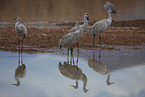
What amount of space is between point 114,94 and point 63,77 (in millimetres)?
1853

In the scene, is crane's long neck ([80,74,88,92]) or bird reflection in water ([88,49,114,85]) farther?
bird reflection in water ([88,49,114,85])

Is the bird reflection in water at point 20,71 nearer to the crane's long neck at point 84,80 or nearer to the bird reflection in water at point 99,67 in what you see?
the crane's long neck at point 84,80

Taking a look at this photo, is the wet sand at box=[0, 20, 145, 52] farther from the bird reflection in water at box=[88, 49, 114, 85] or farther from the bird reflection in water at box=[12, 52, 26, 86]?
the bird reflection in water at box=[88, 49, 114, 85]

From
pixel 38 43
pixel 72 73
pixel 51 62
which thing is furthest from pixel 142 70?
pixel 38 43

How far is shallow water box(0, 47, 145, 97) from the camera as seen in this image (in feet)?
23.7

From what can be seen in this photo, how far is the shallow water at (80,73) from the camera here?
7.21m

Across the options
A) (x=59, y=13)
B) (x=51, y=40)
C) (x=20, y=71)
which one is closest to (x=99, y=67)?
(x=20, y=71)

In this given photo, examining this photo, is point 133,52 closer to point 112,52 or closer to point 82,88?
point 112,52

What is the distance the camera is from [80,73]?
8.75 metres

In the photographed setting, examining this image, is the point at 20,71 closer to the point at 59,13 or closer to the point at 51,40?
the point at 51,40

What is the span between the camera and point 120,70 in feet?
30.1

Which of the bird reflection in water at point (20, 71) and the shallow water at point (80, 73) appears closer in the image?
the shallow water at point (80, 73)

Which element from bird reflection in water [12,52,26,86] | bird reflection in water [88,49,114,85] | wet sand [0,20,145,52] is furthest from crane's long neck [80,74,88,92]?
wet sand [0,20,145,52]

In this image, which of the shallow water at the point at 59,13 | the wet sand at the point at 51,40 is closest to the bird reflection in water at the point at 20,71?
the wet sand at the point at 51,40
